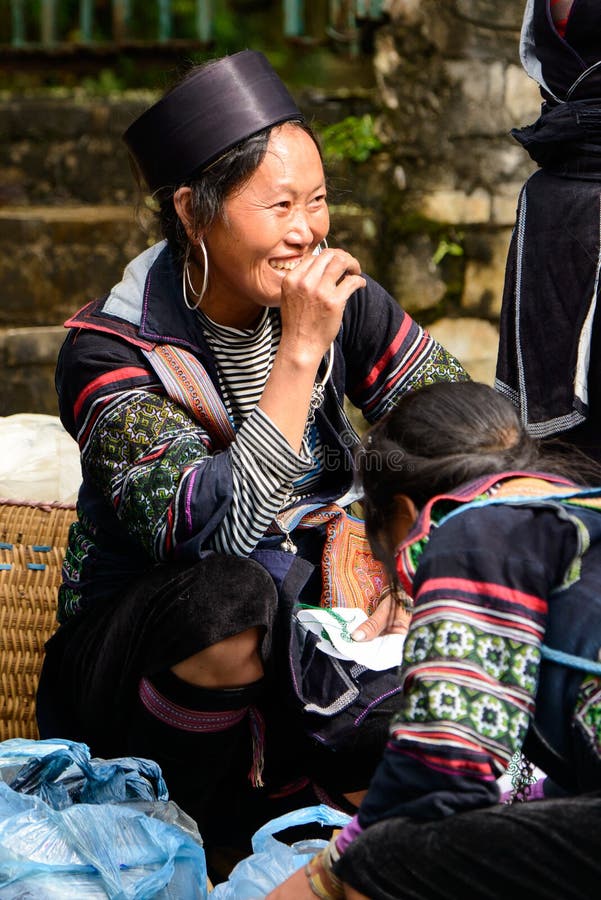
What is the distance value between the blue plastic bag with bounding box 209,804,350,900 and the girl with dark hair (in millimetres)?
370

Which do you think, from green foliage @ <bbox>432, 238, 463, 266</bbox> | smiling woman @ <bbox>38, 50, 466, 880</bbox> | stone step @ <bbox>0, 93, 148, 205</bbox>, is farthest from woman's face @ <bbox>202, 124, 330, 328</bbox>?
stone step @ <bbox>0, 93, 148, 205</bbox>

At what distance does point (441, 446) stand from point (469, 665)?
1.19 ft

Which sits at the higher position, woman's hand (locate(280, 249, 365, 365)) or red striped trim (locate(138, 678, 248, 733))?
woman's hand (locate(280, 249, 365, 365))

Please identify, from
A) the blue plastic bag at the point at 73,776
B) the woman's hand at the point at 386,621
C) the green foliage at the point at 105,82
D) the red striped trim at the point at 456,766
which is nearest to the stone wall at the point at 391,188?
the green foliage at the point at 105,82

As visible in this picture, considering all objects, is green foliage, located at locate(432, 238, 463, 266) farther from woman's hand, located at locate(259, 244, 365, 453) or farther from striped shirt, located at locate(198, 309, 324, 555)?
woman's hand, located at locate(259, 244, 365, 453)

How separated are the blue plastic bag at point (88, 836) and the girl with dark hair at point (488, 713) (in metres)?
0.42

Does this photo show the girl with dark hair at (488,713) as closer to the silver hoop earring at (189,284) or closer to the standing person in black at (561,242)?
the silver hoop earring at (189,284)

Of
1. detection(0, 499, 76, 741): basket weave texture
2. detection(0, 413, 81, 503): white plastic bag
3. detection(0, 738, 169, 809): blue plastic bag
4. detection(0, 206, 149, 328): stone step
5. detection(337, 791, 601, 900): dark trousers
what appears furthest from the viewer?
detection(0, 206, 149, 328): stone step

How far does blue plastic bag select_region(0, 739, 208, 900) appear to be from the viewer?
2.04m

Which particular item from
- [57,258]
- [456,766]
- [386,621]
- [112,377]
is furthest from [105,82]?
[456,766]

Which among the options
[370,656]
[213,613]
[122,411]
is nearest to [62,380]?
[122,411]

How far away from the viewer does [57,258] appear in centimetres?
467

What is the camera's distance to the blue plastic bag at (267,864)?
2.15 metres

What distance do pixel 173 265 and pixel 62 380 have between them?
37 cm
